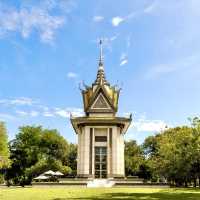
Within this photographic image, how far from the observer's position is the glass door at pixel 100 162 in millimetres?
43812

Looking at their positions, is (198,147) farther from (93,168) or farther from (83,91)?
(83,91)

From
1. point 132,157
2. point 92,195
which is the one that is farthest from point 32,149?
point 92,195

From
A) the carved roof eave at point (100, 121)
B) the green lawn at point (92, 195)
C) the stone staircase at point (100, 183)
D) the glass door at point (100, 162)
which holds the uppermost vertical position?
the carved roof eave at point (100, 121)

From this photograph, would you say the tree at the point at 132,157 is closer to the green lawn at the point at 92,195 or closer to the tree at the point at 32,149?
the tree at the point at 32,149

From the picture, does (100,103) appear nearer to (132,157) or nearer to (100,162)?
(100,162)

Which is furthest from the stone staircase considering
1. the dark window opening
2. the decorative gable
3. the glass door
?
the decorative gable

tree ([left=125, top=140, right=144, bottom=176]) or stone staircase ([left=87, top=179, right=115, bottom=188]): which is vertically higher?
tree ([left=125, top=140, right=144, bottom=176])

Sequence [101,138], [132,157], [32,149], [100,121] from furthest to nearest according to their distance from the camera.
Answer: [132,157] < [32,149] < [101,138] < [100,121]

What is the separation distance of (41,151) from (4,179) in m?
10.6

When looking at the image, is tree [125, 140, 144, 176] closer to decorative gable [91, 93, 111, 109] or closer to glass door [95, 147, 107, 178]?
glass door [95, 147, 107, 178]

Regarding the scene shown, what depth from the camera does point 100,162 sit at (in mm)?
44000

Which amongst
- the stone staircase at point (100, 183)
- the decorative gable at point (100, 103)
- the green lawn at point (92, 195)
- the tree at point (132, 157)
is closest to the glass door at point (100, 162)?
the stone staircase at point (100, 183)

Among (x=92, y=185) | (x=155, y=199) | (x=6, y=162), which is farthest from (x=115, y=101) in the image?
(x=155, y=199)

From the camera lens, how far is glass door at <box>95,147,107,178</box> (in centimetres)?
4381
